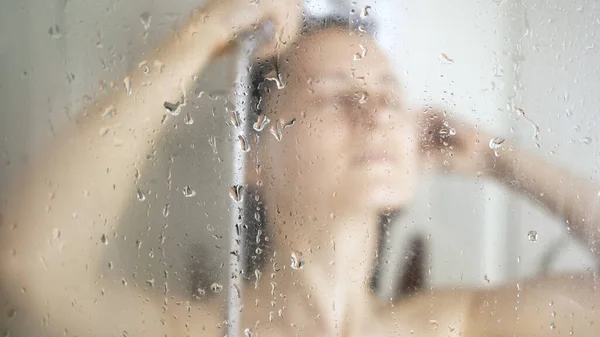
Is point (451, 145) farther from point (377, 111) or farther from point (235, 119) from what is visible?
point (235, 119)

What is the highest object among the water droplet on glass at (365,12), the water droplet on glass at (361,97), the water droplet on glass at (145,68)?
the water droplet on glass at (365,12)

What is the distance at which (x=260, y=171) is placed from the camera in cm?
47

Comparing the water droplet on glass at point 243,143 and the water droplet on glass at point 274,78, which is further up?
the water droplet on glass at point 274,78

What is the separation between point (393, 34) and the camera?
0.48 meters

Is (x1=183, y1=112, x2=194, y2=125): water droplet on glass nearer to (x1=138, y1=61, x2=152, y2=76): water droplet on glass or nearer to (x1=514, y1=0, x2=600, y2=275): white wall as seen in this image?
(x1=138, y1=61, x2=152, y2=76): water droplet on glass

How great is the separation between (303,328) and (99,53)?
0.31m

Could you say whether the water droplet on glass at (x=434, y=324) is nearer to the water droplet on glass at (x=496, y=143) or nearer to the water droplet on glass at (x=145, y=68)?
the water droplet on glass at (x=496, y=143)

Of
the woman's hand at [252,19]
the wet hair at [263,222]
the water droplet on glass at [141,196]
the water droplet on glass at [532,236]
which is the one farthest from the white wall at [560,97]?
the water droplet on glass at [141,196]

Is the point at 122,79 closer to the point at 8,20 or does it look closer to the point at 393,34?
the point at 8,20

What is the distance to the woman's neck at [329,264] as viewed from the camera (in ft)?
1.51

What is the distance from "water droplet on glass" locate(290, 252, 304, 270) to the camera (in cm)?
46

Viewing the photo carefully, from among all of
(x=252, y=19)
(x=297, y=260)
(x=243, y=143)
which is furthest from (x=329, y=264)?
(x=252, y=19)

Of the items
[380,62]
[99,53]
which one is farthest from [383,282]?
[99,53]

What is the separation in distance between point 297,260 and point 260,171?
0.09 m
